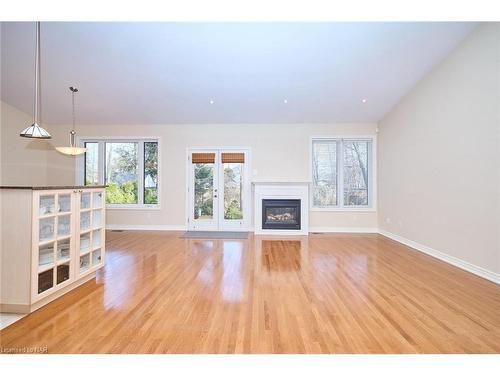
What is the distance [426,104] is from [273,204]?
12.5ft

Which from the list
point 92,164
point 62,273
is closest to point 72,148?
point 62,273

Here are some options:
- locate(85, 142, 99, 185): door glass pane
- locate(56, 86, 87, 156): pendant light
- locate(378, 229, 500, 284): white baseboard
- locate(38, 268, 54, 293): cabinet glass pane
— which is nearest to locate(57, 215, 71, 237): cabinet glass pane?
locate(38, 268, 54, 293): cabinet glass pane

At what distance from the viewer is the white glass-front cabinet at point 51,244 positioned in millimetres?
2408

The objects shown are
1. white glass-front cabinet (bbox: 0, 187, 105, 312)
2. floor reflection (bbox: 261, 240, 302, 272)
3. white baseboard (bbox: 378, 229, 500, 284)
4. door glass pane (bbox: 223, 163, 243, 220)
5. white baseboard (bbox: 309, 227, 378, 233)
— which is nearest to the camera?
white glass-front cabinet (bbox: 0, 187, 105, 312)

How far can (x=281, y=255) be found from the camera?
4.57 m

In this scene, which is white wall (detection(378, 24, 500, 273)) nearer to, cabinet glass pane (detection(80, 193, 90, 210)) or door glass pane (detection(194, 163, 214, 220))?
door glass pane (detection(194, 163, 214, 220))

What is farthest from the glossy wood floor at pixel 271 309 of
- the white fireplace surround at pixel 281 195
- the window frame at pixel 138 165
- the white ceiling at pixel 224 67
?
the white ceiling at pixel 224 67

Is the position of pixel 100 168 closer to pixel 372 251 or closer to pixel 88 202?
pixel 88 202

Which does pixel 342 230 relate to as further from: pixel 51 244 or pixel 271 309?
pixel 51 244

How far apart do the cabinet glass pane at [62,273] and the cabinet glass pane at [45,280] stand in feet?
0.33

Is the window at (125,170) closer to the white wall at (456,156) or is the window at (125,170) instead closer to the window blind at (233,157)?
the window blind at (233,157)

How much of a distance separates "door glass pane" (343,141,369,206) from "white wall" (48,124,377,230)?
40 cm

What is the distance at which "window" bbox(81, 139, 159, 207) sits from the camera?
7105 millimetres
